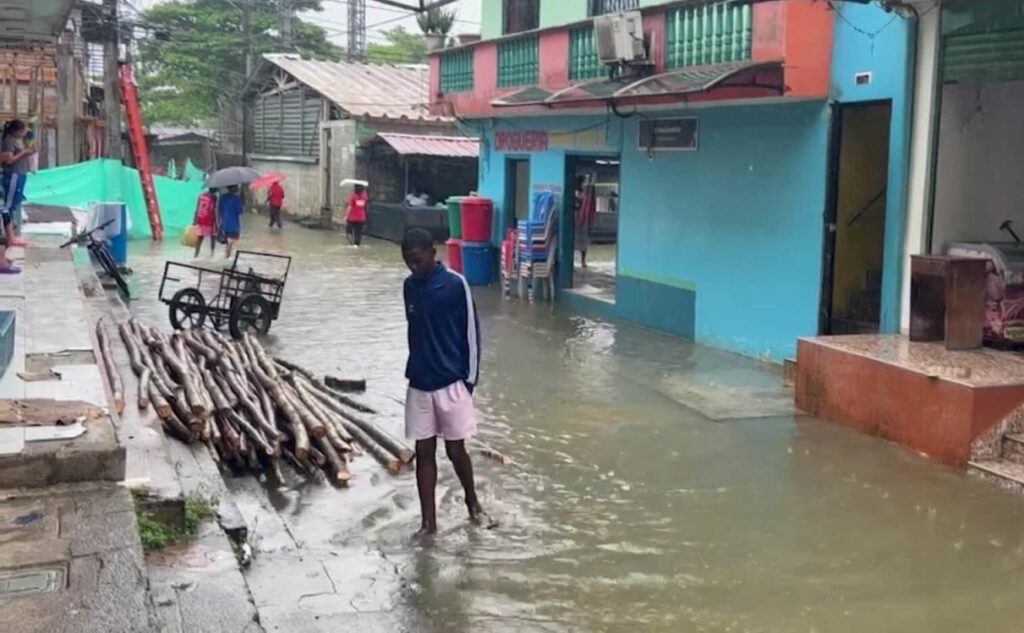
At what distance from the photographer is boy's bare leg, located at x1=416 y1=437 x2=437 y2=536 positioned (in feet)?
20.5

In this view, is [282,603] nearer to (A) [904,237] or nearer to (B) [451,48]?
(A) [904,237]

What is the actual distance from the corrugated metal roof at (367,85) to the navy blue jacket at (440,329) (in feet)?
82.4

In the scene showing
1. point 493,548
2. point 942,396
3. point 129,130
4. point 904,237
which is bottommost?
point 493,548

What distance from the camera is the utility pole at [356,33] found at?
46.3m

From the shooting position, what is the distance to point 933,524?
6492mm

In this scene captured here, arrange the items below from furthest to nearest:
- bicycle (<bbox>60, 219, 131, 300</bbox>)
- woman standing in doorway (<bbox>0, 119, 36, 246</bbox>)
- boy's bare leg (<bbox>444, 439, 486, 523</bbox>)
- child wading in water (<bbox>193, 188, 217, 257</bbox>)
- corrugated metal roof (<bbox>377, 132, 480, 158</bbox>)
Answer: corrugated metal roof (<bbox>377, 132, 480, 158</bbox>)
child wading in water (<bbox>193, 188, 217, 257</bbox>)
bicycle (<bbox>60, 219, 131, 300</bbox>)
woman standing in doorway (<bbox>0, 119, 36, 246</bbox>)
boy's bare leg (<bbox>444, 439, 486, 523</bbox>)

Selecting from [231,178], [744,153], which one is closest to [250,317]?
[744,153]

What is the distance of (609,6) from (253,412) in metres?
9.17

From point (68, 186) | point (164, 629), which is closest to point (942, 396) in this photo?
point (164, 629)

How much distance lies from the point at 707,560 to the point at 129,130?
2408 centimetres

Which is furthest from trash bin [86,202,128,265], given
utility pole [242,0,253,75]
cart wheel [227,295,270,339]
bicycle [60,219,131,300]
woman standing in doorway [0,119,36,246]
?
utility pole [242,0,253,75]

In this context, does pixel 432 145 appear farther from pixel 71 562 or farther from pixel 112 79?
pixel 71 562

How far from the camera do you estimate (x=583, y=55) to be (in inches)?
560

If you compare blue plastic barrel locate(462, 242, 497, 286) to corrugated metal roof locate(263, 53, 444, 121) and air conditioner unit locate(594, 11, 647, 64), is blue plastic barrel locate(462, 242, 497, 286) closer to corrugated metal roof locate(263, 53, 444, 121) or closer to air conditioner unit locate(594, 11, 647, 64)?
air conditioner unit locate(594, 11, 647, 64)
